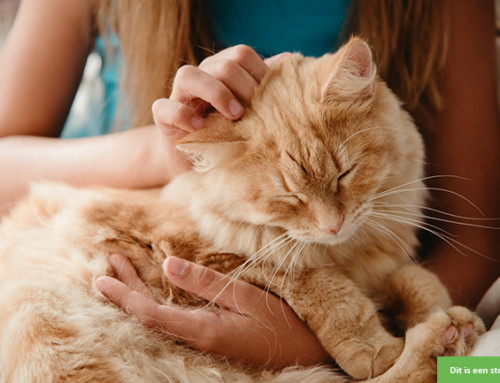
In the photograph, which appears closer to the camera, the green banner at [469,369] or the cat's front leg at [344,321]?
the green banner at [469,369]

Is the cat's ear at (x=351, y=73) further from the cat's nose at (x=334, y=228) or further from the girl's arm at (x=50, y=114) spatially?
the girl's arm at (x=50, y=114)

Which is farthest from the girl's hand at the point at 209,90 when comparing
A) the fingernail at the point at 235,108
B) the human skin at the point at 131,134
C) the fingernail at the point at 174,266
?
the fingernail at the point at 174,266

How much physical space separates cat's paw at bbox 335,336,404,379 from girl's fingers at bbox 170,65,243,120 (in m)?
0.56

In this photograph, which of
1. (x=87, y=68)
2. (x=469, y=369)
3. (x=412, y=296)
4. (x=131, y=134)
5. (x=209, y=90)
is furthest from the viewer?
(x=87, y=68)

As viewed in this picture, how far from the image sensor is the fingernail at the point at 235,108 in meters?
0.92

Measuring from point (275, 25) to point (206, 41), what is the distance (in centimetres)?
29

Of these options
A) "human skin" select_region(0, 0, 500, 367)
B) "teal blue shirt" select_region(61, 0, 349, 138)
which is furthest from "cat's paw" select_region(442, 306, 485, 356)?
"teal blue shirt" select_region(61, 0, 349, 138)

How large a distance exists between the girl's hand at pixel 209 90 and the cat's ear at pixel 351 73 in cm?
19

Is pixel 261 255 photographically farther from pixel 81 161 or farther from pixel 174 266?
pixel 81 161

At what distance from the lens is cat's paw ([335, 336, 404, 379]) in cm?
88

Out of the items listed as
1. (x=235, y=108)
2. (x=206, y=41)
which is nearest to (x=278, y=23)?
(x=206, y=41)

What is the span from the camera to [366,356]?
88 centimetres

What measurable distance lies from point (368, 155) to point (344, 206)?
0.13 meters

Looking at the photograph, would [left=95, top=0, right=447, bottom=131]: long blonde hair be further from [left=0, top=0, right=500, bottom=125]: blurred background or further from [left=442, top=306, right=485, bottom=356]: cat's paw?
[left=442, top=306, right=485, bottom=356]: cat's paw
